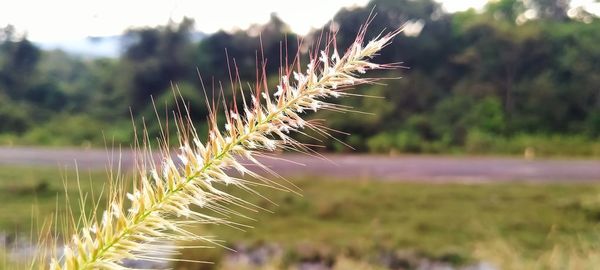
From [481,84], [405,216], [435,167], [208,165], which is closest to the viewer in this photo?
[208,165]

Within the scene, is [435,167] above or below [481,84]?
below

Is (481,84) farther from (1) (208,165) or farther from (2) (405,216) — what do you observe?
(1) (208,165)

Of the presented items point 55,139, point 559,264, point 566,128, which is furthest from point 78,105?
point 566,128

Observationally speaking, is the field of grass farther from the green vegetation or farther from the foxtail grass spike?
the foxtail grass spike

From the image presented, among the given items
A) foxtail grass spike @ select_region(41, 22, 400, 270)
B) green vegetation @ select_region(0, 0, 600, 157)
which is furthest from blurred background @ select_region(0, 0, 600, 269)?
foxtail grass spike @ select_region(41, 22, 400, 270)

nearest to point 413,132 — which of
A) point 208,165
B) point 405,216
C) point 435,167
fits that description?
point 435,167

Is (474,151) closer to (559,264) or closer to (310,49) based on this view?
(559,264)
